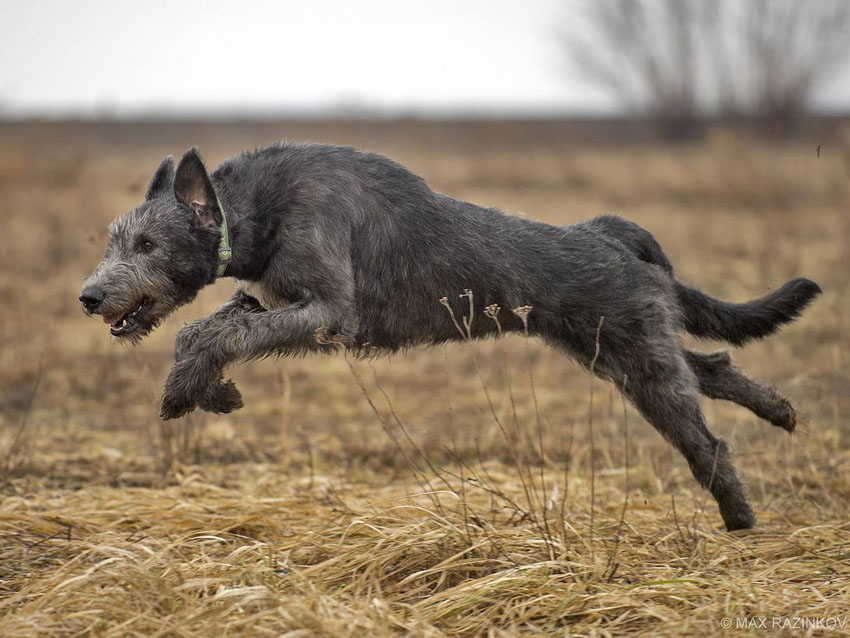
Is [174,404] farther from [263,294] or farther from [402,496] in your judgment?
[402,496]

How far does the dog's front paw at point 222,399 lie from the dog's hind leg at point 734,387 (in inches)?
101

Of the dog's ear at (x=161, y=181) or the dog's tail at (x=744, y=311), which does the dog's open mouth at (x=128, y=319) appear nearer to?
the dog's ear at (x=161, y=181)

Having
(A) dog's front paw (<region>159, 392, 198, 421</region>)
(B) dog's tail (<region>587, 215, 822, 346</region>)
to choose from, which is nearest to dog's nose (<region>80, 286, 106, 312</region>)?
(A) dog's front paw (<region>159, 392, 198, 421</region>)

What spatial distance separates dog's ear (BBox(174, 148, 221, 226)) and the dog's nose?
0.55 m

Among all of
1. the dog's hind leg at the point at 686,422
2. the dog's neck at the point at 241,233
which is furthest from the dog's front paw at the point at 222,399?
the dog's hind leg at the point at 686,422

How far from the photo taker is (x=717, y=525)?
18.1 ft

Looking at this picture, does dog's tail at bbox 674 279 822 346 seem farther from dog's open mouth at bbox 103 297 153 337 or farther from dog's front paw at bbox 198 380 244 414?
dog's open mouth at bbox 103 297 153 337

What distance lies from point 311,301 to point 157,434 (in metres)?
3.69

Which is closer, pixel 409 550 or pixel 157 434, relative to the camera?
pixel 409 550

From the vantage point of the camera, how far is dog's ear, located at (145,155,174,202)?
4.71 metres

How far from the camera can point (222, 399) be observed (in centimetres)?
451

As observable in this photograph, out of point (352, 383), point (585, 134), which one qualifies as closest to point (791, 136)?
point (585, 134)

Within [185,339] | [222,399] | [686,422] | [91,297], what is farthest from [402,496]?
[91,297]

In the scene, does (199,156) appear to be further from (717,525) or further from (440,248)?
(717,525)
